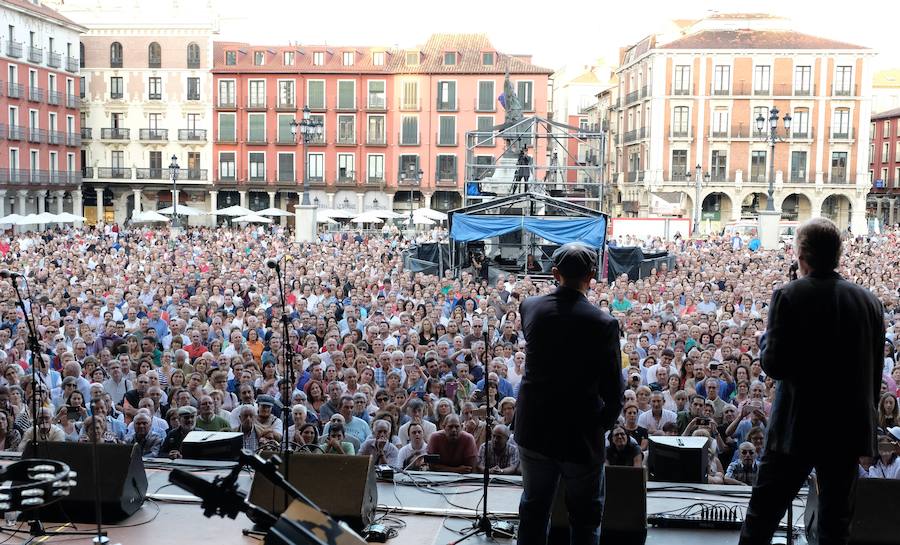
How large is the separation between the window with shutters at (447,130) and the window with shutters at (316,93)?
673 centimetres

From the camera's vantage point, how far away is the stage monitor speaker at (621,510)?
5094mm

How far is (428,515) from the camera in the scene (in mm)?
5766

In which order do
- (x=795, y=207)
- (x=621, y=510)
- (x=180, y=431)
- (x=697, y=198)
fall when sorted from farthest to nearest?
(x=795, y=207)
(x=697, y=198)
(x=180, y=431)
(x=621, y=510)

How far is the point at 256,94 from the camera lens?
53.6 m

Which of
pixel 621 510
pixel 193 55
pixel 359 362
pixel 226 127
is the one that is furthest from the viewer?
pixel 226 127

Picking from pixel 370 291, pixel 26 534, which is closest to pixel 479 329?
pixel 370 291

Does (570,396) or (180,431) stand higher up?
(570,396)

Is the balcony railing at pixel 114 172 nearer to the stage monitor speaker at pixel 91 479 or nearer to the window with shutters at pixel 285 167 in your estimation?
the window with shutters at pixel 285 167

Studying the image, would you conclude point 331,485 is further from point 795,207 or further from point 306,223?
point 795,207

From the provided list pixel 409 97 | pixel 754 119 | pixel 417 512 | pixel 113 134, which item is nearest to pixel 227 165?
pixel 113 134

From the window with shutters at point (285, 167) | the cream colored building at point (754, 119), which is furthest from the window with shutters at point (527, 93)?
the window with shutters at point (285, 167)

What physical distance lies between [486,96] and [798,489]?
49918 mm

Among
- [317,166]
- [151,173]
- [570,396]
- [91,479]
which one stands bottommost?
[91,479]

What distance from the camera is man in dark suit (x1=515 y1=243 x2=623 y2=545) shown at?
400 cm
